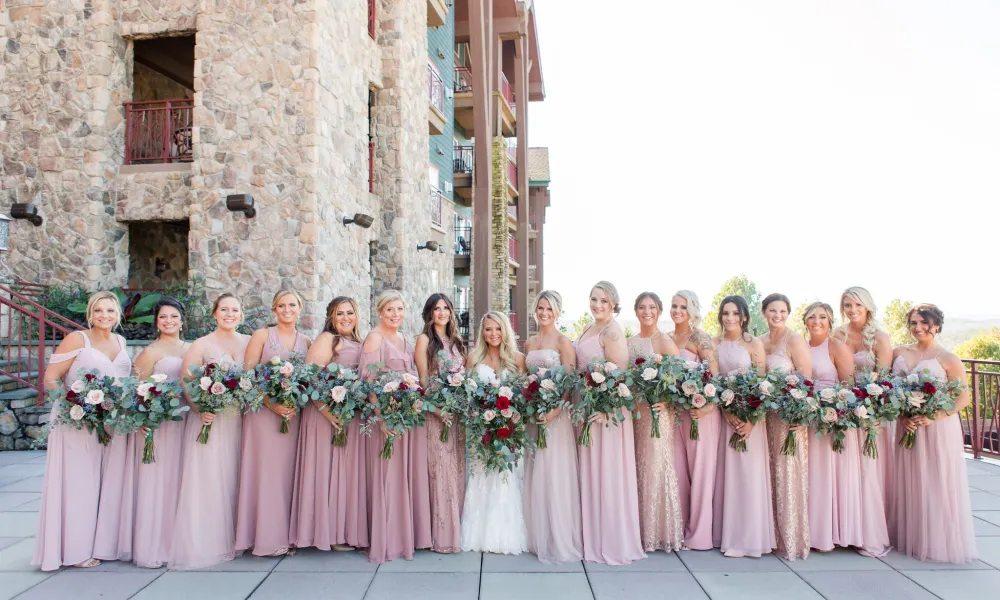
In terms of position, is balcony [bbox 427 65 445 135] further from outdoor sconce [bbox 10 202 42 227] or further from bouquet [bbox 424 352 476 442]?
bouquet [bbox 424 352 476 442]

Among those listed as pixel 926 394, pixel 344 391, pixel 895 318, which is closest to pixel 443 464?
pixel 344 391

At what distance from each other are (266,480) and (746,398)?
382 cm

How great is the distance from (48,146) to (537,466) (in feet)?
37.5

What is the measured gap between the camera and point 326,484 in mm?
4934

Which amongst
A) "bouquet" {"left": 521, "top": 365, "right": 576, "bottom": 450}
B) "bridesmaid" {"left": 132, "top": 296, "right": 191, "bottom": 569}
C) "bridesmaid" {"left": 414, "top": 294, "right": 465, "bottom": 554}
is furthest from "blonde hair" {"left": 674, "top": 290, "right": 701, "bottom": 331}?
"bridesmaid" {"left": 132, "top": 296, "right": 191, "bottom": 569}

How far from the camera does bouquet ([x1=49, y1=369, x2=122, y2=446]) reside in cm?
447

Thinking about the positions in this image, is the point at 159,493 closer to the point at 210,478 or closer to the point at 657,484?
the point at 210,478

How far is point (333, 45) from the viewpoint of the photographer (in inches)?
456

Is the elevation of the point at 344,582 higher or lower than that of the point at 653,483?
lower

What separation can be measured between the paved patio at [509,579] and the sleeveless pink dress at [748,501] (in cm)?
14

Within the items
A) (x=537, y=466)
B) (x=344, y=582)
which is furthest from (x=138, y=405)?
(x=537, y=466)

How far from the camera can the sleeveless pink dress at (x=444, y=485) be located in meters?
4.96

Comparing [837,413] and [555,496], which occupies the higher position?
[837,413]

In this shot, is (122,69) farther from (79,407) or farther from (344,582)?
(344,582)
